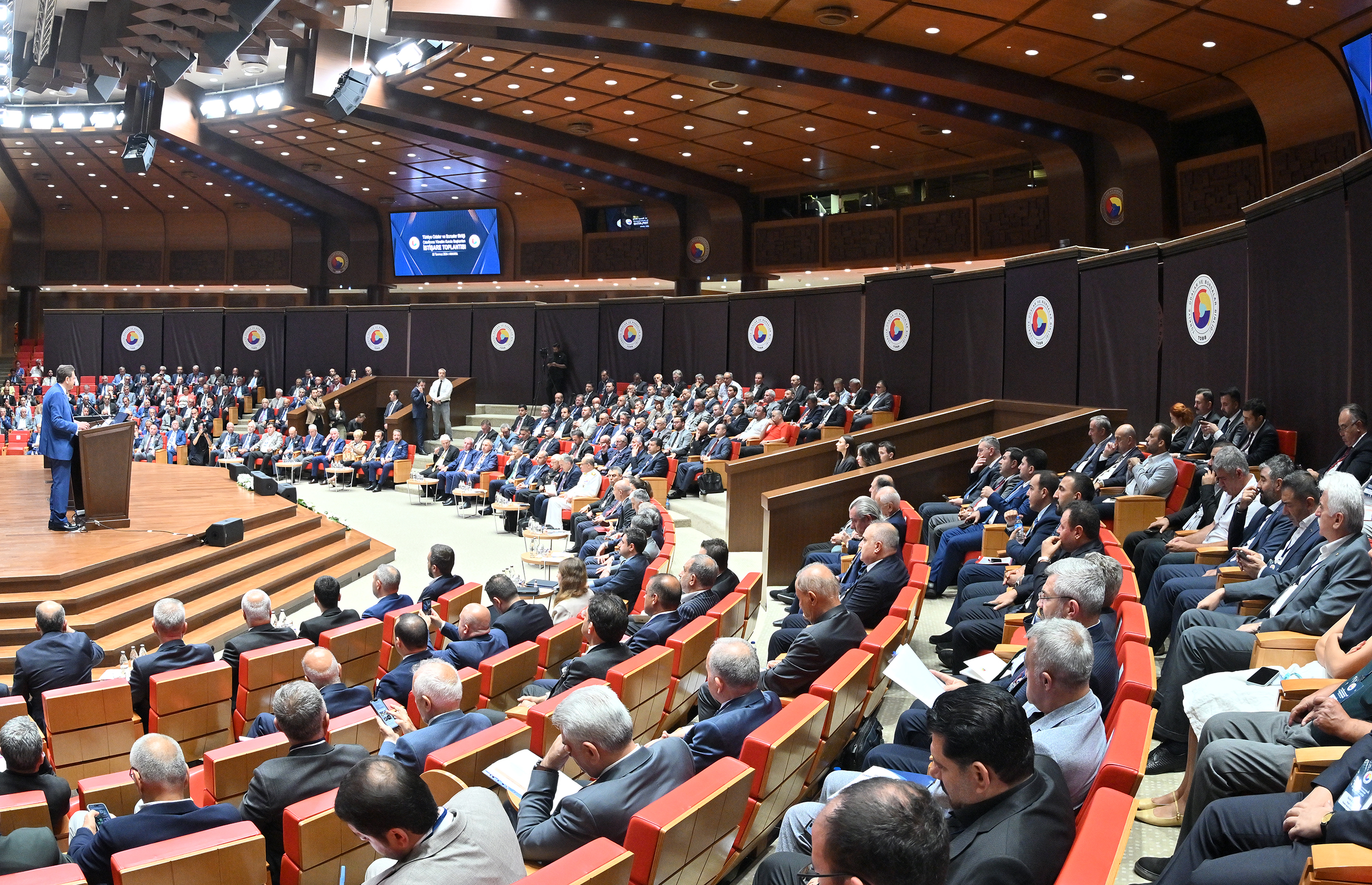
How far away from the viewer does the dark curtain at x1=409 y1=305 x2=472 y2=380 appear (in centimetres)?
1930

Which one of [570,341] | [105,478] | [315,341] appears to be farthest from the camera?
[315,341]

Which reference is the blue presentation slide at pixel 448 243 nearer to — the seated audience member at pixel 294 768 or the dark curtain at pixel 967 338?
the dark curtain at pixel 967 338

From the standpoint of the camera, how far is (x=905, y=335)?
12039 mm

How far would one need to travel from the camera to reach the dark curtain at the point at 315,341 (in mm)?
20562

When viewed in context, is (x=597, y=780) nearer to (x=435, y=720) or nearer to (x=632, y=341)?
(x=435, y=720)

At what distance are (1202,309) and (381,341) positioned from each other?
53.2 feet

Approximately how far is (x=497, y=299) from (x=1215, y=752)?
22.1 m

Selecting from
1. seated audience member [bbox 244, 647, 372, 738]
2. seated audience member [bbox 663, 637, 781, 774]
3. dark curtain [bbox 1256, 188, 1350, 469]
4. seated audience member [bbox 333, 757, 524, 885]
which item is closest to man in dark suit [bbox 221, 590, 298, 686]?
seated audience member [bbox 244, 647, 372, 738]

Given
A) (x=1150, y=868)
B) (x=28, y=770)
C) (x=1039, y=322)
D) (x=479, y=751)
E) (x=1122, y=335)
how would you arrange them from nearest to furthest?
(x=1150, y=868) < (x=479, y=751) < (x=28, y=770) < (x=1122, y=335) < (x=1039, y=322)

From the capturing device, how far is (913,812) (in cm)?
153

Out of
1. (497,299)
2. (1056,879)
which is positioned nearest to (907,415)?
(1056,879)

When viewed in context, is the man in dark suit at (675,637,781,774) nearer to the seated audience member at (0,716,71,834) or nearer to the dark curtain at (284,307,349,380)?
the seated audience member at (0,716,71,834)

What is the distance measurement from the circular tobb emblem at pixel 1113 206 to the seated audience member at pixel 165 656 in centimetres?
1207

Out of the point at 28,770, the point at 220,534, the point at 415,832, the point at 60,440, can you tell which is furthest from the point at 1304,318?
the point at 60,440
